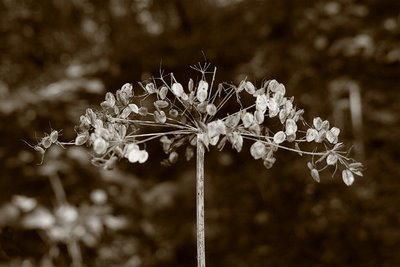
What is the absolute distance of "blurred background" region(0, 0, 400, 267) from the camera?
2168mm

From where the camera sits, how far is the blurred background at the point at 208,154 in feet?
7.11

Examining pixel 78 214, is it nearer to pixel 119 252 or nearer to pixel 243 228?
pixel 119 252

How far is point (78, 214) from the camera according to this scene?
2.20 meters

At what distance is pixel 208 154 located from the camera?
2.24 meters

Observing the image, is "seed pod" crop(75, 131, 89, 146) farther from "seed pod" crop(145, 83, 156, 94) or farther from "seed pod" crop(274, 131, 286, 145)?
"seed pod" crop(274, 131, 286, 145)

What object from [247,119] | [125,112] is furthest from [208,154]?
[247,119]

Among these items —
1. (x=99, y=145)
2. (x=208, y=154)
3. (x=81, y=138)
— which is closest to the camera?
(x=99, y=145)

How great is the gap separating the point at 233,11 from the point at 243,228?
954 mm

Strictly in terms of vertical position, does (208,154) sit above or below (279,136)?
above

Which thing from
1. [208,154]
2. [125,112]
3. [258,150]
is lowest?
[258,150]

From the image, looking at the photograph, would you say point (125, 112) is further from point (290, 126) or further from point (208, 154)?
point (208, 154)

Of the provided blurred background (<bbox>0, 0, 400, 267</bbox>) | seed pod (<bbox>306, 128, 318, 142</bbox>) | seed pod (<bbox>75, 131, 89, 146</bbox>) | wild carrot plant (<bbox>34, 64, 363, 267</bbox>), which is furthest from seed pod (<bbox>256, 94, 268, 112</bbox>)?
blurred background (<bbox>0, 0, 400, 267</bbox>)

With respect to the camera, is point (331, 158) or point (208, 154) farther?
point (208, 154)

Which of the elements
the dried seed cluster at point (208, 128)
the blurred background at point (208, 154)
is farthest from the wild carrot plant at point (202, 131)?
the blurred background at point (208, 154)
